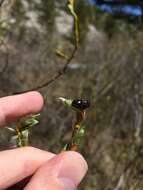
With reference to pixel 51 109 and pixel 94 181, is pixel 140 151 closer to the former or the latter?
pixel 94 181

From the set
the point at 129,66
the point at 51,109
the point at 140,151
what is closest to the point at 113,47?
the point at 129,66

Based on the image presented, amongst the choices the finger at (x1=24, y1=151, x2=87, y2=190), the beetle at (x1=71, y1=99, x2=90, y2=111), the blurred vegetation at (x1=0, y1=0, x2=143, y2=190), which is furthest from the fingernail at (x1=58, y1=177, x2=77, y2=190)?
the blurred vegetation at (x1=0, y1=0, x2=143, y2=190)

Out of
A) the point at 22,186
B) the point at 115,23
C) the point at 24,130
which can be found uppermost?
the point at 24,130

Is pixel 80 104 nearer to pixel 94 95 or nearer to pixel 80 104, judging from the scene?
pixel 80 104

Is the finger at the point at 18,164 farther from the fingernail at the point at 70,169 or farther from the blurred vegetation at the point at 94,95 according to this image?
the blurred vegetation at the point at 94,95

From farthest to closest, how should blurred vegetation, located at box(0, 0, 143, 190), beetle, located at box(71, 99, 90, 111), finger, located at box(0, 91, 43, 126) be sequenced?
blurred vegetation, located at box(0, 0, 143, 190)
finger, located at box(0, 91, 43, 126)
beetle, located at box(71, 99, 90, 111)

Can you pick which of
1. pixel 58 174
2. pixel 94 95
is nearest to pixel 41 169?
pixel 58 174

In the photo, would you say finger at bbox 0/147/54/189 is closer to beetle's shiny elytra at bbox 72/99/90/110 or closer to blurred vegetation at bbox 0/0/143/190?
beetle's shiny elytra at bbox 72/99/90/110
